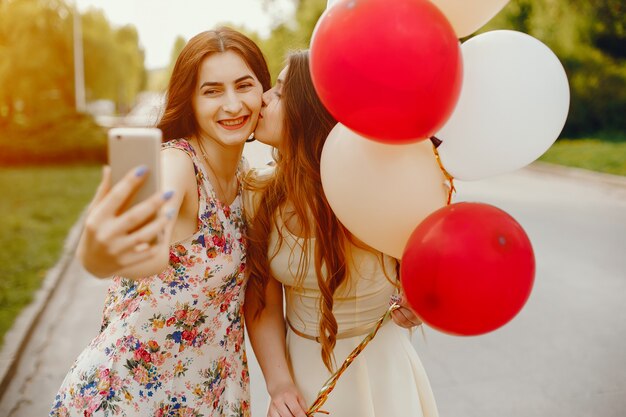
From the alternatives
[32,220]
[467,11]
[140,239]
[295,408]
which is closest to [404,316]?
[295,408]

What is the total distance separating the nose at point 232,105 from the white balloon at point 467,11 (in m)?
0.73

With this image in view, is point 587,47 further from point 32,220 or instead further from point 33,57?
point 33,57

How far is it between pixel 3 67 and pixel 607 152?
61.6 ft

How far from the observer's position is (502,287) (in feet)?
4.18

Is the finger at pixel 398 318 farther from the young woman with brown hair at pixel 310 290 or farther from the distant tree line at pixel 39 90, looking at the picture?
the distant tree line at pixel 39 90

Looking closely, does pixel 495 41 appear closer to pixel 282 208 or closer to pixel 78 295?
pixel 282 208

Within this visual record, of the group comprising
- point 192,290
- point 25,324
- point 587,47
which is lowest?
point 25,324

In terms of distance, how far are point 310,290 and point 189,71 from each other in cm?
82

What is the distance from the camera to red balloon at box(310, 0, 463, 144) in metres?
1.21

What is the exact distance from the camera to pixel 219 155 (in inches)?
79.9

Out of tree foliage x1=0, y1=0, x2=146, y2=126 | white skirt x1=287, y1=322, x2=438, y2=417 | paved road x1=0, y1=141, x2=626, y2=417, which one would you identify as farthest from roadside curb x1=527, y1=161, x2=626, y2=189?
tree foliage x1=0, y1=0, x2=146, y2=126

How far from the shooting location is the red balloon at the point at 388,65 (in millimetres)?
1210

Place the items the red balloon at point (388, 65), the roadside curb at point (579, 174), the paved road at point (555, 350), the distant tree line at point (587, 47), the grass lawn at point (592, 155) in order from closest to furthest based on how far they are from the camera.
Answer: the red balloon at point (388, 65), the paved road at point (555, 350), the roadside curb at point (579, 174), the grass lawn at point (592, 155), the distant tree line at point (587, 47)

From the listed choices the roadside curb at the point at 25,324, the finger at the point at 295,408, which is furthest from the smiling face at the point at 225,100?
the roadside curb at the point at 25,324
